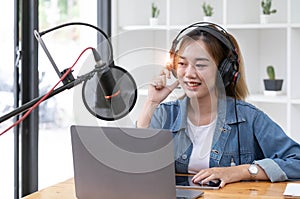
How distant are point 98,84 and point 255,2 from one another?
2.09m

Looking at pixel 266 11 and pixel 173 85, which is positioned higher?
pixel 266 11

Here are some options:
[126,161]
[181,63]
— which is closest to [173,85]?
[181,63]

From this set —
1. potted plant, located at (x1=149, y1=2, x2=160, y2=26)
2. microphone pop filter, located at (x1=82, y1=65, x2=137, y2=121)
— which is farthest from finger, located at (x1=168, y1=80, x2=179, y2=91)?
potted plant, located at (x1=149, y1=2, x2=160, y2=26)

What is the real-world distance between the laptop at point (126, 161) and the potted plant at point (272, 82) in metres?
1.92

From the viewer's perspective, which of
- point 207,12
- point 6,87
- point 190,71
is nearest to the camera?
point 190,71

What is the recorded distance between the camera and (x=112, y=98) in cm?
172

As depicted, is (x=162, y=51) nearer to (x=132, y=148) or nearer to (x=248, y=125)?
(x=132, y=148)

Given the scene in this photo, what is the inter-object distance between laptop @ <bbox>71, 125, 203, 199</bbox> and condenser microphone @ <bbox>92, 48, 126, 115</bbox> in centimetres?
10

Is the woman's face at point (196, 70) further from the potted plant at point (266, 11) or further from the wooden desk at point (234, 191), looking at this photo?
the potted plant at point (266, 11)

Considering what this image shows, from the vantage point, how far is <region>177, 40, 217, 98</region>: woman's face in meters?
1.88

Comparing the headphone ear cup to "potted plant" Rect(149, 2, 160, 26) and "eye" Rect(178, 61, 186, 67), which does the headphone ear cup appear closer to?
"eye" Rect(178, 61, 186, 67)

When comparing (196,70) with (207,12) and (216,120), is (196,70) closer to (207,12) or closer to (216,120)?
(216,120)

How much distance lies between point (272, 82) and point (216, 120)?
4.24ft

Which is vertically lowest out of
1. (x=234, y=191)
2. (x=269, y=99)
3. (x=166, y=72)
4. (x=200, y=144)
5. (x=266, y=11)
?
(x=234, y=191)
